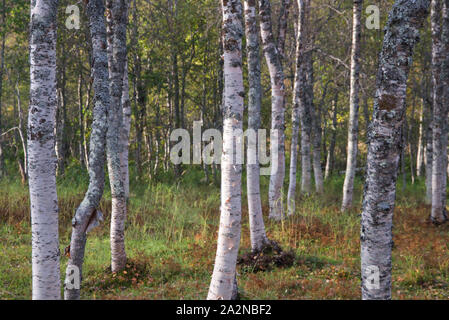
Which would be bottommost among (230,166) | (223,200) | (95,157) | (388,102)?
(223,200)

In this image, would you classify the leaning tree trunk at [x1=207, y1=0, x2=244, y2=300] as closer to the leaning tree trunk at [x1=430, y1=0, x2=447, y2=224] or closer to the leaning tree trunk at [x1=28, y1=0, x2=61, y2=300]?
the leaning tree trunk at [x1=28, y1=0, x2=61, y2=300]

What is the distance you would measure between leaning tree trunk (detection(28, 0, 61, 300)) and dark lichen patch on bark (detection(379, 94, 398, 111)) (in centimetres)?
383

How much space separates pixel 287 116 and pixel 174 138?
8.98 metres

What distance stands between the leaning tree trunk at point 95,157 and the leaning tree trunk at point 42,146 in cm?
69

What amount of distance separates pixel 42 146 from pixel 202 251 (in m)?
5.25

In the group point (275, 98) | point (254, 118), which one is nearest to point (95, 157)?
point (254, 118)

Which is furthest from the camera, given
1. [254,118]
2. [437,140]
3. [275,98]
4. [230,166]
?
[437,140]

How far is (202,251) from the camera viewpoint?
9.23 metres

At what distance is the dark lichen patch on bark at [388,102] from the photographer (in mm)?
4426

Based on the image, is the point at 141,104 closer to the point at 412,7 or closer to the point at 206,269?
the point at 206,269

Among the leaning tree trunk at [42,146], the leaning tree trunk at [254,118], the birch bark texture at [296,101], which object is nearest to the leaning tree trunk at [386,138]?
the leaning tree trunk at [254,118]

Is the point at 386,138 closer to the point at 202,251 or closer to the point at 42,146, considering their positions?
the point at 42,146

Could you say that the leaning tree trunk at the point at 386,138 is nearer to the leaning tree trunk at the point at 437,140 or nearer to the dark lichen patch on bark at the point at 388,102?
the dark lichen patch on bark at the point at 388,102

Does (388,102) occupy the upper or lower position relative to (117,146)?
upper
